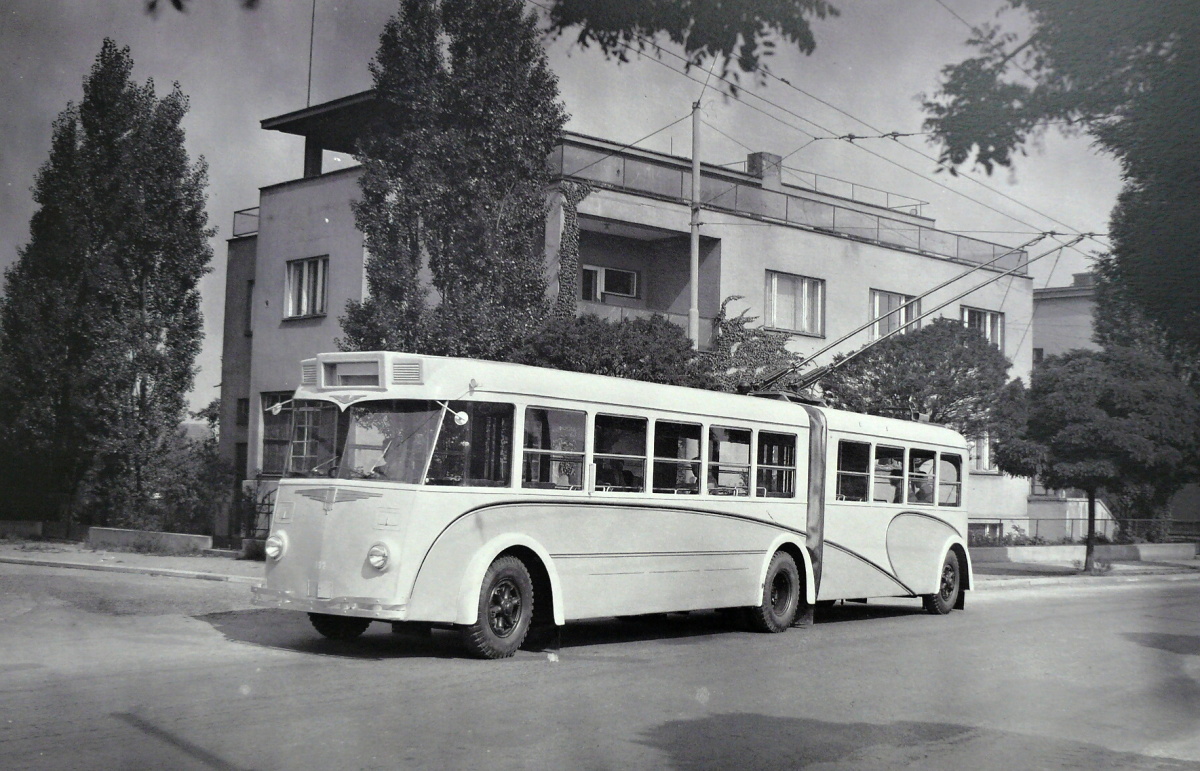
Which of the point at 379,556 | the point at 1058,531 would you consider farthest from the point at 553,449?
the point at 1058,531

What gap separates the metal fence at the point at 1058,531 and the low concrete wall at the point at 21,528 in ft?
76.9

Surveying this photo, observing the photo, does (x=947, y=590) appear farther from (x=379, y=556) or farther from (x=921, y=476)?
(x=379, y=556)

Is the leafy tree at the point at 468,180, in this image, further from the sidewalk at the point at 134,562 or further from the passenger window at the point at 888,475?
the passenger window at the point at 888,475

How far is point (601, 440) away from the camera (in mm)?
13414

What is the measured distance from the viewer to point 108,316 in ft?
69.3

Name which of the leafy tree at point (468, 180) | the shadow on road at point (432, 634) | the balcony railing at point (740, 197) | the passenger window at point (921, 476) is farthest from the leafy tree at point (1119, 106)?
the balcony railing at point (740, 197)

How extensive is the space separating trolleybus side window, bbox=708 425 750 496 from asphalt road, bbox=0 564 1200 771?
1765 mm

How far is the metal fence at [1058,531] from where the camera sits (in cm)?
3481

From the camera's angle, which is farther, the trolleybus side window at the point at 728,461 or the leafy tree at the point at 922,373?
the leafy tree at the point at 922,373

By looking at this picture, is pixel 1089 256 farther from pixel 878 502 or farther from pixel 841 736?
pixel 878 502

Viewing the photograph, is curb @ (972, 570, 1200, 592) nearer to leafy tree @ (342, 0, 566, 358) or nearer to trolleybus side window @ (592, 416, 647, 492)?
leafy tree @ (342, 0, 566, 358)

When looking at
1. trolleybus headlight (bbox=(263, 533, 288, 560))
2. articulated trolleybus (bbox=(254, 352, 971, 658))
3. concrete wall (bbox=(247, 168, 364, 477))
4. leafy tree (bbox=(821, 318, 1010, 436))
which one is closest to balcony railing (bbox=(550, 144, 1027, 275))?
leafy tree (bbox=(821, 318, 1010, 436))

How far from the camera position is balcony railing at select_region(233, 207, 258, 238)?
32.5 metres

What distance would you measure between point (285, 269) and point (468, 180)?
1139 centimetres
